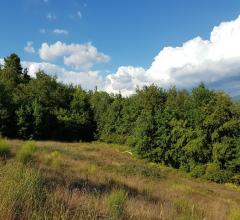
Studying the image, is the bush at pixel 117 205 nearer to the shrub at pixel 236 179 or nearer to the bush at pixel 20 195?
the bush at pixel 20 195

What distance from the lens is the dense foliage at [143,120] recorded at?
3122cm

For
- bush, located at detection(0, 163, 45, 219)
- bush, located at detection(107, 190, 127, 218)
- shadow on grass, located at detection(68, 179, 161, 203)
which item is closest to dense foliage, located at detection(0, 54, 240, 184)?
shadow on grass, located at detection(68, 179, 161, 203)

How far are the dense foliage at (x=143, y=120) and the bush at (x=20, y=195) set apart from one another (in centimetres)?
2703

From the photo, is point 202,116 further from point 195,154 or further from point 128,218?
point 128,218

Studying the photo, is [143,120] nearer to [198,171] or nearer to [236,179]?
[198,171]

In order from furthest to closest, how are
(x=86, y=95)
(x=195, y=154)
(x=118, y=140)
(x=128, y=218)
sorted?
1. (x=86, y=95)
2. (x=118, y=140)
3. (x=195, y=154)
4. (x=128, y=218)

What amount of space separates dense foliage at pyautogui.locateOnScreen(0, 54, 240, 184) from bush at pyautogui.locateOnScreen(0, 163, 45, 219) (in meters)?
27.0

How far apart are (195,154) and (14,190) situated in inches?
1140

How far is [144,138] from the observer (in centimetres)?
3594

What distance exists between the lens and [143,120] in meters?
37.6

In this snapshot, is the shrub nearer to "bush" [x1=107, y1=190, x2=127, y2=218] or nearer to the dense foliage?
the dense foliage

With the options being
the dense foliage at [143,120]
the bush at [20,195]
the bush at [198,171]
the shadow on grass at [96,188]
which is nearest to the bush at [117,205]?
the bush at [20,195]

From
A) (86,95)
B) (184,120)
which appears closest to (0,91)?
(86,95)

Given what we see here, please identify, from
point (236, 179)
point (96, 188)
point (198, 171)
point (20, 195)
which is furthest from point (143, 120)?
point (20, 195)
